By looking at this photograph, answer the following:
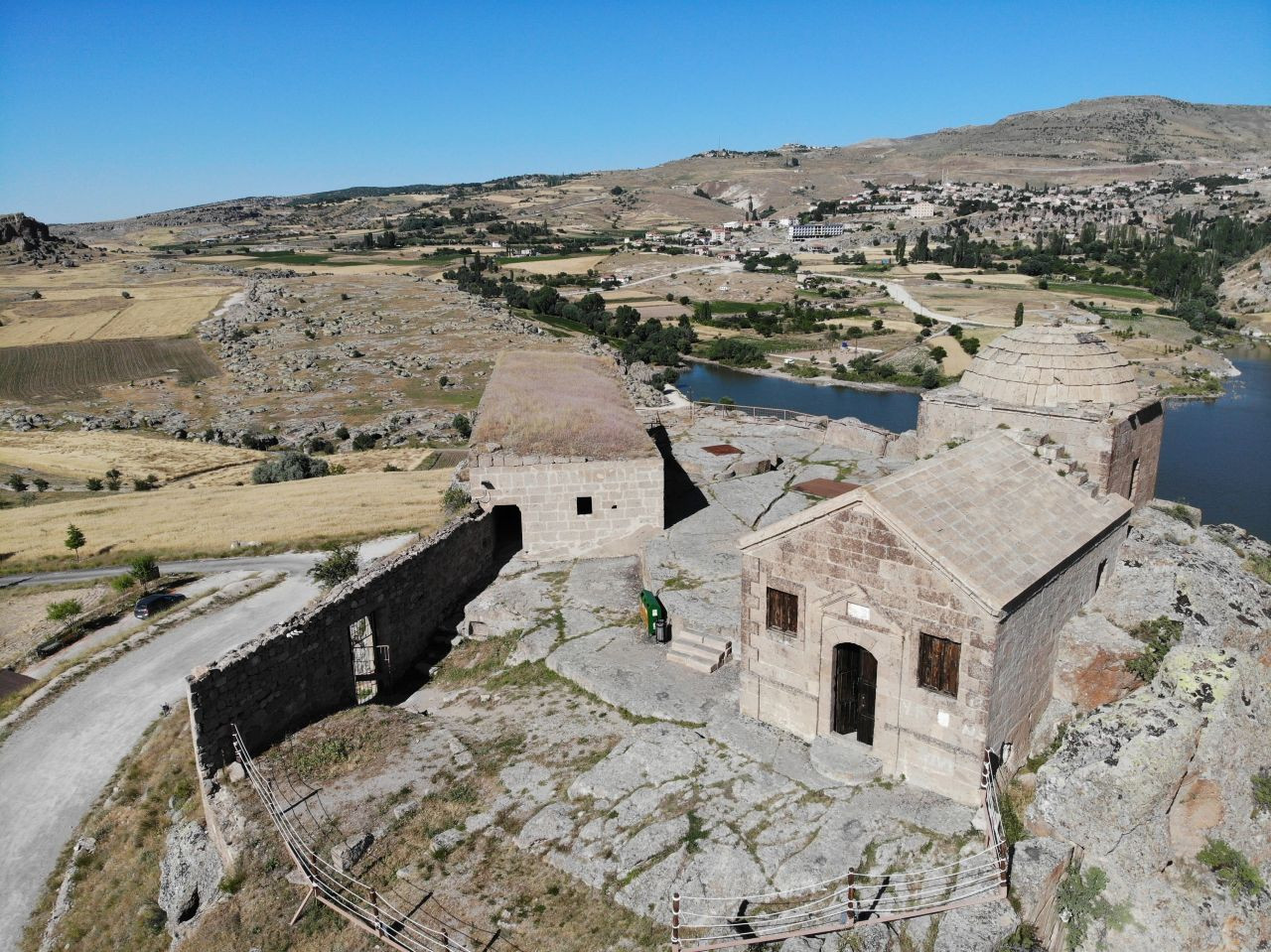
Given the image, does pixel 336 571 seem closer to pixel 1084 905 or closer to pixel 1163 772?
pixel 1084 905

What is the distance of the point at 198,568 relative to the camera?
31531 mm

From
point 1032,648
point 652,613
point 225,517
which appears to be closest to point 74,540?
point 225,517

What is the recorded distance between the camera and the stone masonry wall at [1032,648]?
12.2m

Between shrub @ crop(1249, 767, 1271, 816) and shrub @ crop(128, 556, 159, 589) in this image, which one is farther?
shrub @ crop(128, 556, 159, 589)

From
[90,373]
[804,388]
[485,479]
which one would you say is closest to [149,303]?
[90,373]

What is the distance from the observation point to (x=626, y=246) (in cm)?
A: 19800

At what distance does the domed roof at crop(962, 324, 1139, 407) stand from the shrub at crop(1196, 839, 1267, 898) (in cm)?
1028

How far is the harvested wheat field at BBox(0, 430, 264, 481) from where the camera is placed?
179 ft

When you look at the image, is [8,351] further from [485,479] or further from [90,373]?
[485,479]

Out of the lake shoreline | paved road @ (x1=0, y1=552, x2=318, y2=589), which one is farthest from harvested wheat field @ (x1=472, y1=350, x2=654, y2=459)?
the lake shoreline

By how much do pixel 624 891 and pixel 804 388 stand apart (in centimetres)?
8454

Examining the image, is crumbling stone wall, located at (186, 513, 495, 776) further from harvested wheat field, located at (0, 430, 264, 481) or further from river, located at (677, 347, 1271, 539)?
river, located at (677, 347, 1271, 539)

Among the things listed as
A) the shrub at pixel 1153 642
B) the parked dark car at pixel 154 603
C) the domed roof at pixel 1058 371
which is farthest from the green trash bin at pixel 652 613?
the parked dark car at pixel 154 603

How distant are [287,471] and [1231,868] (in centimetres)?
4849
